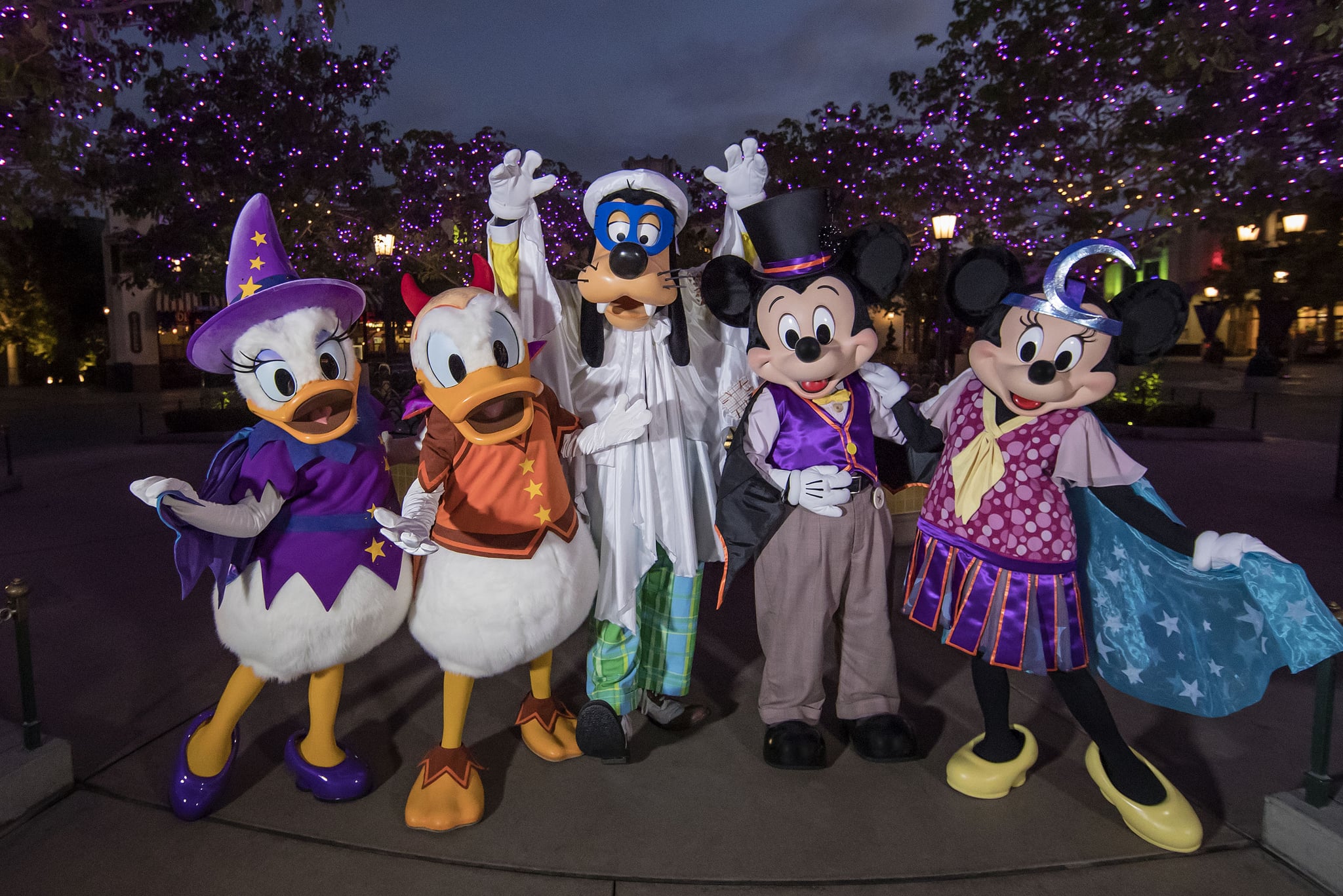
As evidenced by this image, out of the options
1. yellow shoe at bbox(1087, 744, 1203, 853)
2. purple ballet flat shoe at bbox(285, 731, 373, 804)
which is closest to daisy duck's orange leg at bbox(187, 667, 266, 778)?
purple ballet flat shoe at bbox(285, 731, 373, 804)

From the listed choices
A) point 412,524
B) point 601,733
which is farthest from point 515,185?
point 601,733

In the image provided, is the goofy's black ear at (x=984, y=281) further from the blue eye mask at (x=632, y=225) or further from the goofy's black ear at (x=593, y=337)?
the goofy's black ear at (x=593, y=337)

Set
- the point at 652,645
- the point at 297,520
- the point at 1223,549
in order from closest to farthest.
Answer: the point at 1223,549, the point at 297,520, the point at 652,645

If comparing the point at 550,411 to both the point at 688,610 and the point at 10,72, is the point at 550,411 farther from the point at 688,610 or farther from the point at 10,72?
the point at 10,72

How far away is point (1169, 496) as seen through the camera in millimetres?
8023

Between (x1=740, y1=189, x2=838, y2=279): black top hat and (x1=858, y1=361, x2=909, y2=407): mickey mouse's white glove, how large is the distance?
0.42 m

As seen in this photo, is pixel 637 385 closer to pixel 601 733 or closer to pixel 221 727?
pixel 601 733

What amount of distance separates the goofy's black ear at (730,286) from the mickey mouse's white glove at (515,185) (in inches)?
25.8

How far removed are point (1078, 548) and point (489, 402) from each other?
6.38 ft

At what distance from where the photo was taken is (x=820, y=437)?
296cm

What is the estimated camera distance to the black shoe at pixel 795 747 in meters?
3.05

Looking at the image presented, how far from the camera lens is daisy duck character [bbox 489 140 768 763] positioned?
3.06m

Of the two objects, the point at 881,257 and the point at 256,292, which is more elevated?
the point at 881,257

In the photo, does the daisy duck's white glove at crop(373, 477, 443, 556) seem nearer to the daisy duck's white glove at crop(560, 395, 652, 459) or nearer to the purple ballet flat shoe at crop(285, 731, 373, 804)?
the daisy duck's white glove at crop(560, 395, 652, 459)
